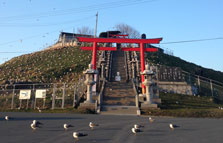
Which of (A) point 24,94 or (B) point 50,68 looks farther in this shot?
(B) point 50,68

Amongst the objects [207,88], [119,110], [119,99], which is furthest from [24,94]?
[207,88]

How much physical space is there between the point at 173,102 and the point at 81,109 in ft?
29.7

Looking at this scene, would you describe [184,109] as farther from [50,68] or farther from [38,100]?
[50,68]

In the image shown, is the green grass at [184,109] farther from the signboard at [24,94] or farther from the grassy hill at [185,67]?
the grassy hill at [185,67]

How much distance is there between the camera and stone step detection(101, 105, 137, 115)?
544 inches

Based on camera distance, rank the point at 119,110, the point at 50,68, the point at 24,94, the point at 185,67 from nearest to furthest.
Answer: the point at 119,110 → the point at 24,94 → the point at 50,68 → the point at 185,67

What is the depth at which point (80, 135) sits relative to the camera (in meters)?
5.40

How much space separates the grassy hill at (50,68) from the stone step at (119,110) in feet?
45.8

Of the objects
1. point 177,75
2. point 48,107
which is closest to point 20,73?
point 48,107

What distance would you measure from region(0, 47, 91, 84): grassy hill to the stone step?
14.0 metres

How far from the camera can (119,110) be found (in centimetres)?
1412

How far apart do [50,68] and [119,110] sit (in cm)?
2238

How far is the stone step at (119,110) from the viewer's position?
13.8m

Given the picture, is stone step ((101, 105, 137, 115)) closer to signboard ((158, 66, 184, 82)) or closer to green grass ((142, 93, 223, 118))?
green grass ((142, 93, 223, 118))
